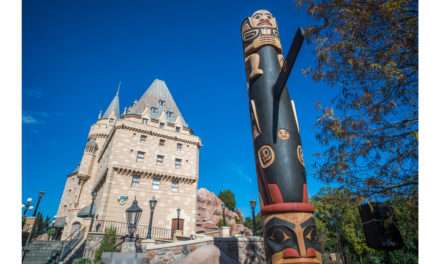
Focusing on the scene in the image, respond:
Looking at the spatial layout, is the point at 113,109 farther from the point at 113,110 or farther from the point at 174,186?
the point at 174,186

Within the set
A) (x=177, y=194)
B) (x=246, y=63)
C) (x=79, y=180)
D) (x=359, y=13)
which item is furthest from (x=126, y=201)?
(x=359, y=13)

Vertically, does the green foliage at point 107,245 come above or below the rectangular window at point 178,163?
below

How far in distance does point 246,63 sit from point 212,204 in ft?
133

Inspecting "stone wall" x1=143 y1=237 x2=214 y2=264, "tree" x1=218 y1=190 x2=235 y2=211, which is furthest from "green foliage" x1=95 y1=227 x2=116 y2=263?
"tree" x1=218 y1=190 x2=235 y2=211

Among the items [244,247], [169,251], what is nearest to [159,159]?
[169,251]

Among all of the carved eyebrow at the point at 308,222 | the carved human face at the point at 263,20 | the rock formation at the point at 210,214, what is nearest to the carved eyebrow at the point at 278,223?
the carved eyebrow at the point at 308,222

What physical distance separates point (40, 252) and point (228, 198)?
4170cm

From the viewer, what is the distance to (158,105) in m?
31.5

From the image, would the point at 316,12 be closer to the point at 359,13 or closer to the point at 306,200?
the point at 359,13

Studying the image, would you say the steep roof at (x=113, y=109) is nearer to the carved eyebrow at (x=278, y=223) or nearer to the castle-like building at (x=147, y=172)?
the castle-like building at (x=147, y=172)

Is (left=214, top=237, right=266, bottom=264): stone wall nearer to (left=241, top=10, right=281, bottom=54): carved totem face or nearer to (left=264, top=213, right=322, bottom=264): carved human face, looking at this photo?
(left=264, top=213, right=322, bottom=264): carved human face

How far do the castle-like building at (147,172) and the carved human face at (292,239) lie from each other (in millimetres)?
19829

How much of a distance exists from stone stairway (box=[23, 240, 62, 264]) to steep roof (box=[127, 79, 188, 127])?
16.1 meters

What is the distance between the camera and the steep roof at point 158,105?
2978 centimetres
